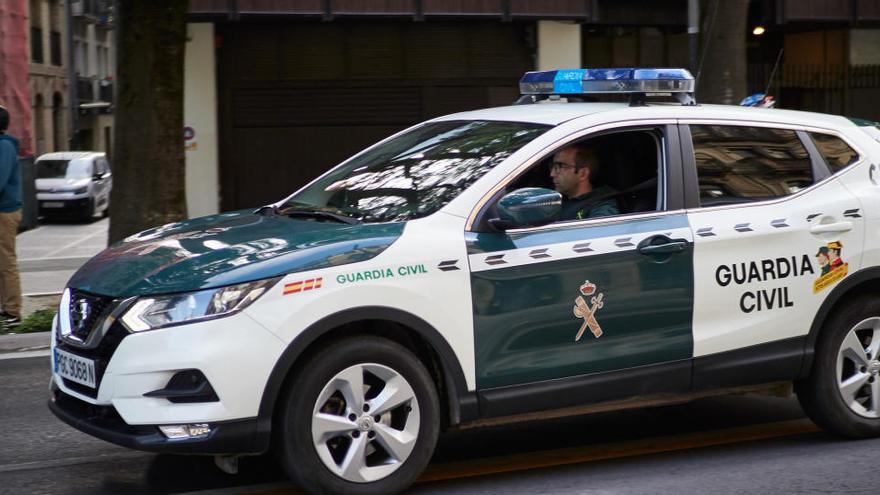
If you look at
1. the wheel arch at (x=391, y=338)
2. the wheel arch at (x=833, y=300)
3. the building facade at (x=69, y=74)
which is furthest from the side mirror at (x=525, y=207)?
the building facade at (x=69, y=74)

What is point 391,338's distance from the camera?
5031mm

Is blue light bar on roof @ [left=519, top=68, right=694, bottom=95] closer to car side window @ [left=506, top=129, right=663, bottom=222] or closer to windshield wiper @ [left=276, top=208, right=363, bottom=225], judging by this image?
car side window @ [left=506, top=129, right=663, bottom=222]

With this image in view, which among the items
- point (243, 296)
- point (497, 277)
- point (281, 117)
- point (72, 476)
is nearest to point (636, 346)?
point (497, 277)

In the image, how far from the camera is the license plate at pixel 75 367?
486cm

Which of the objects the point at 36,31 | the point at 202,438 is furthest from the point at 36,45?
the point at 202,438

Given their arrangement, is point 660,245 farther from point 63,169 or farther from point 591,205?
point 63,169

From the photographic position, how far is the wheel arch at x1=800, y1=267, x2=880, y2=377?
229 inches

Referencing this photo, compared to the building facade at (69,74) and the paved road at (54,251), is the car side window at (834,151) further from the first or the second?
the building facade at (69,74)

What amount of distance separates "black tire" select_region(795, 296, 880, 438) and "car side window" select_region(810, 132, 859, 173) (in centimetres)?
67

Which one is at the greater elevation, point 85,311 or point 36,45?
point 36,45

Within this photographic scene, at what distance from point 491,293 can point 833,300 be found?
1832mm

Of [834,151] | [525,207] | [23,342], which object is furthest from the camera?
[23,342]

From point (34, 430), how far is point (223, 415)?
7.90 feet

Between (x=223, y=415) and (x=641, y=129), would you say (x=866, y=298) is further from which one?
(x=223, y=415)
